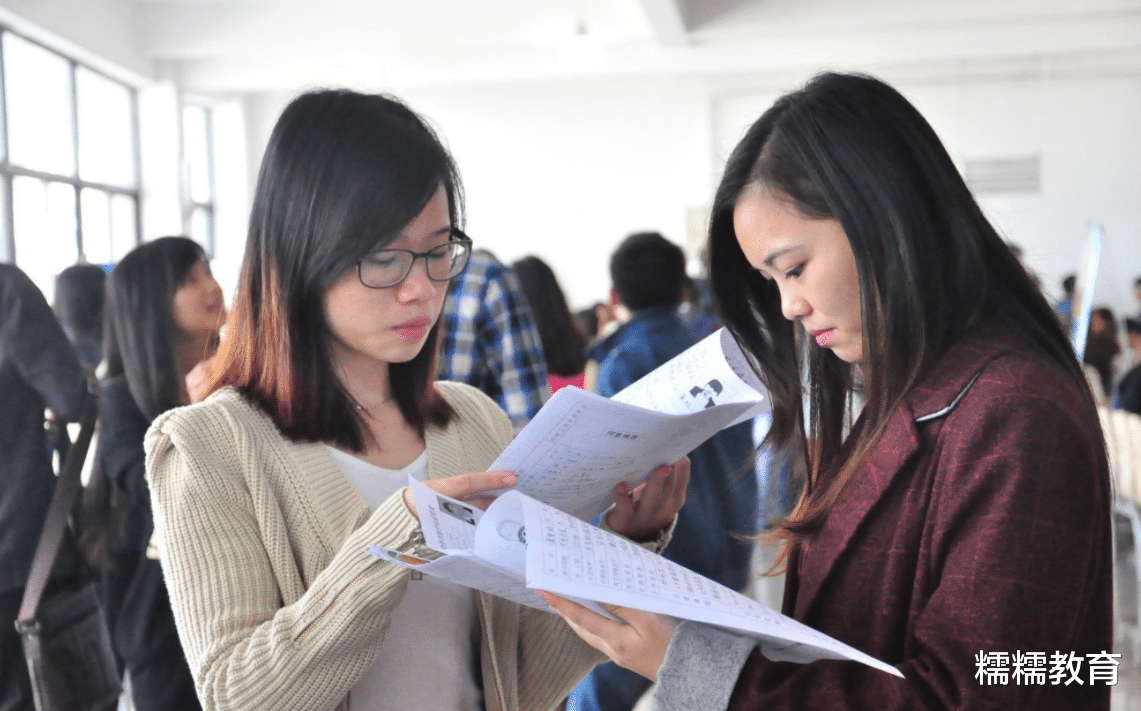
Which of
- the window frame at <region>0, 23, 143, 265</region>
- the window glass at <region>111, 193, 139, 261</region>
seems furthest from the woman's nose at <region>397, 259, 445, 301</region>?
the window glass at <region>111, 193, 139, 261</region>

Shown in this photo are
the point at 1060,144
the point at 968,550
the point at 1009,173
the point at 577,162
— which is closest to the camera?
the point at 968,550

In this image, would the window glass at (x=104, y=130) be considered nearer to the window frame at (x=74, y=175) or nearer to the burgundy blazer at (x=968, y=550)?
the window frame at (x=74, y=175)

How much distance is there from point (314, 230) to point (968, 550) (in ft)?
2.52

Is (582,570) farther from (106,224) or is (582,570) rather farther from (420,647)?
(106,224)

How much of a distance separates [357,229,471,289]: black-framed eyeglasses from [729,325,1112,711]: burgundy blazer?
0.54 meters

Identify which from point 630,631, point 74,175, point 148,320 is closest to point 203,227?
point 74,175

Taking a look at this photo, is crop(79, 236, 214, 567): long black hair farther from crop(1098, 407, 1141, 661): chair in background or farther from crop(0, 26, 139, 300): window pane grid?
crop(0, 26, 139, 300): window pane grid

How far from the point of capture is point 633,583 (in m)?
0.90

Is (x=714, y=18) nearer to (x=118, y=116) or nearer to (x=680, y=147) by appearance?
(x=680, y=147)

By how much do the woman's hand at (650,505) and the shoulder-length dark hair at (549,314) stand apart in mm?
2573

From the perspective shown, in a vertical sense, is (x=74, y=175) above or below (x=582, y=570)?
above

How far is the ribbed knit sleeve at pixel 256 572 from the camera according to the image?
110 centimetres

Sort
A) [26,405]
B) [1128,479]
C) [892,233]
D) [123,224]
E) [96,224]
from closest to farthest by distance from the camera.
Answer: [892,233] < [26,405] < [1128,479] < [96,224] < [123,224]

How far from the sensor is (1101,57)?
34.2 feet
